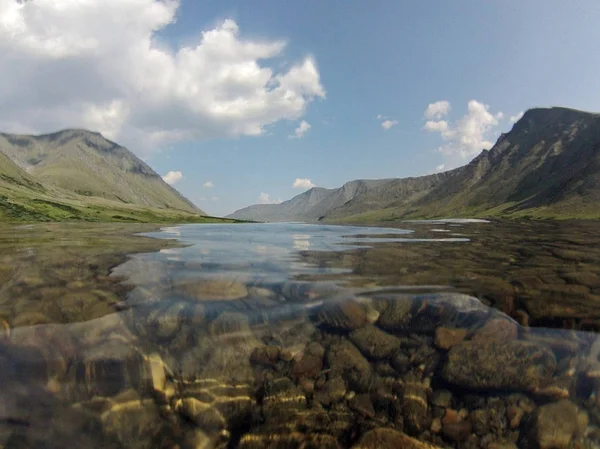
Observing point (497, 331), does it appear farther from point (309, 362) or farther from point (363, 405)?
point (309, 362)

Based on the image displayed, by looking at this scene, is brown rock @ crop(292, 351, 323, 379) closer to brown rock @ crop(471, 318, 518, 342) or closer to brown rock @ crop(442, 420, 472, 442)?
brown rock @ crop(442, 420, 472, 442)

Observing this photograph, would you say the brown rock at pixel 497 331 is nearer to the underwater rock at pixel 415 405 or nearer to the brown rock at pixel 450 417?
the underwater rock at pixel 415 405

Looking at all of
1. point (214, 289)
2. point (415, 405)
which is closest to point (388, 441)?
point (415, 405)

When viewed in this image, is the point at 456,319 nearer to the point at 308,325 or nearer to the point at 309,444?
the point at 308,325

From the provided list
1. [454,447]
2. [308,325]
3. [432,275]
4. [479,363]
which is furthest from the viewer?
[432,275]

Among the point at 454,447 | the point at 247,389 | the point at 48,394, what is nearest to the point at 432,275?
the point at 454,447

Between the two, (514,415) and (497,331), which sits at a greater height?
(497,331)

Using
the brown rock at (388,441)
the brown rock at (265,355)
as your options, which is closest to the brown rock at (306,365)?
the brown rock at (265,355)
